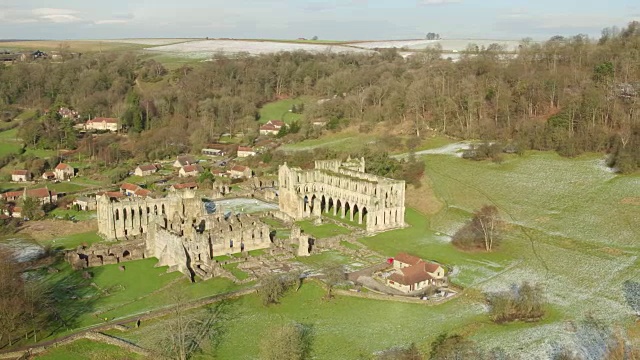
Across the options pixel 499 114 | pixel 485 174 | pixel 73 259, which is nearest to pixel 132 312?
pixel 73 259

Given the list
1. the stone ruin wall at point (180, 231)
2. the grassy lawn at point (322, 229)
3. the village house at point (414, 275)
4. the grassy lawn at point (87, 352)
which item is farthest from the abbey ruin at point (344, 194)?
the grassy lawn at point (87, 352)

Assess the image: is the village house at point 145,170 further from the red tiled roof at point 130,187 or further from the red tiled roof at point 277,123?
the red tiled roof at point 277,123

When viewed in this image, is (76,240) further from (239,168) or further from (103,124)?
(103,124)

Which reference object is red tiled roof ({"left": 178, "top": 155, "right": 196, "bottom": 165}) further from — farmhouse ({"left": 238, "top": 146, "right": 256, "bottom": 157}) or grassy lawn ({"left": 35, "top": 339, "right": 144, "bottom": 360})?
grassy lawn ({"left": 35, "top": 339, "right": 144, "bottom": 360})

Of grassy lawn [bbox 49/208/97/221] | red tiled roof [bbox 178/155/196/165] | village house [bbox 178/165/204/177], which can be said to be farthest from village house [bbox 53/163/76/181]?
grassy lawn [bbox 49/208/97/221]

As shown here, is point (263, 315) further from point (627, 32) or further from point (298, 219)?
point (627, 32)
